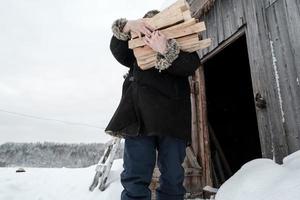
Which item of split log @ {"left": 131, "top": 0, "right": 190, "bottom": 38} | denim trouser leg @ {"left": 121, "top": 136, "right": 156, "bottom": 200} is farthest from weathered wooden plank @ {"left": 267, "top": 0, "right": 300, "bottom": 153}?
denim trouser leg @ {"left": 121, "top": 136, "right": 156, "bottom": 200}

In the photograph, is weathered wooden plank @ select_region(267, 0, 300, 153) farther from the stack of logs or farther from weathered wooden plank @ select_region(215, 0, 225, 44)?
the stack of logs

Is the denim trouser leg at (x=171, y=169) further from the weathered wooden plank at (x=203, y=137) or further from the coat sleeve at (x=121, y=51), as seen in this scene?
the weathered wooden plank at (x=203, y=137)

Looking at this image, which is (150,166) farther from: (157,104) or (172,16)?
(172,16)

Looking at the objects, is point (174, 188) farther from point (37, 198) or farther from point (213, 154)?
point (213, 154)

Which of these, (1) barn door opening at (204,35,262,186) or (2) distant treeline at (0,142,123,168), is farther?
(2) distant treeline at (0,142,123,168)

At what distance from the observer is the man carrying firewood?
175 centimetres

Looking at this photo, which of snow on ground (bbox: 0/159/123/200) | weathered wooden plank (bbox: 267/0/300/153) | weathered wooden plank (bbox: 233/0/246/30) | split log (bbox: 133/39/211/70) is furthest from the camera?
snow on ground (bbox: 0/159/123/200)

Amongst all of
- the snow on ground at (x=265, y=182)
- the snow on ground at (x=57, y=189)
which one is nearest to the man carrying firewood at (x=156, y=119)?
the snow on ground at (x=265, y=182)

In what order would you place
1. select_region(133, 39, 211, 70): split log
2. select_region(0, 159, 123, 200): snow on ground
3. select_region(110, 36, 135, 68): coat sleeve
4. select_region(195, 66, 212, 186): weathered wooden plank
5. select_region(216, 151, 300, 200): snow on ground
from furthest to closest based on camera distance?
select_region(0, 159, 123, 200): snow on ground < select_region(195, 66, 212, 186): weathered wooden plank < select_region(110, 36, 135, 68): coat sleeve < select_region(133, 39, 211, 70): split log < select_region(216, 151, 300, 200): snow on ground

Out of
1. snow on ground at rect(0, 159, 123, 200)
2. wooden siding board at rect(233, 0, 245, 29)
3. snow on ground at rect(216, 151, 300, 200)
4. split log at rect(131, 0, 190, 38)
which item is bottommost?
snow on ground at rect(0, 159, 123, 200)

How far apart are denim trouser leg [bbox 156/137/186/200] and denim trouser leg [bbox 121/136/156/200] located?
86 millimetres

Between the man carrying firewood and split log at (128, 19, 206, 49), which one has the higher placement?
split log at (128, 19, 206, 49)

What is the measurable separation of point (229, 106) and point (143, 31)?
5.39 m

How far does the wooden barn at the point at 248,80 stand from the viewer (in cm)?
260
